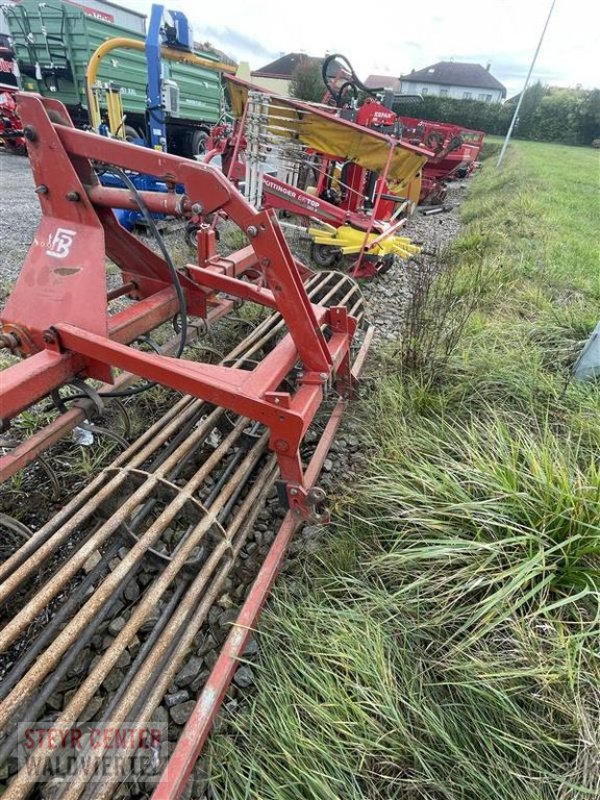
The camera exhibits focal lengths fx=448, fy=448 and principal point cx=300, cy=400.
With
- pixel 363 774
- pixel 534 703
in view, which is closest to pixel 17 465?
pixel 363 774

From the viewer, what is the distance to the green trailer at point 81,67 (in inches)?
388

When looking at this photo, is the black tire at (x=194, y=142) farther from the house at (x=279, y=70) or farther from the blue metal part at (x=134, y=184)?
the house at (x=279, y=70)

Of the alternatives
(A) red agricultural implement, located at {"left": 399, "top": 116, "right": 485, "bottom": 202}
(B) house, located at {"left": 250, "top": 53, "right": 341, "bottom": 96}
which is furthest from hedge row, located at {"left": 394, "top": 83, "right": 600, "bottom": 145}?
(A) red agricultural implement, located at {"left": 399, "top": 116, "right": 485, "bottom": 202}

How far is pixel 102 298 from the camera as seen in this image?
226 centimetres

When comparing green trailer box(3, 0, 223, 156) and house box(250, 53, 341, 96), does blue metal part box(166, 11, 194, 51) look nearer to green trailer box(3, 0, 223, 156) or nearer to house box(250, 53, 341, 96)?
green trailer box(3, 0, 223, 156)

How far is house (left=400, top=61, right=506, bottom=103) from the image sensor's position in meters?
60.8

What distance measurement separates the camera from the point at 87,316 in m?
2.24

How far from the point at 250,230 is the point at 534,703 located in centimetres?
221

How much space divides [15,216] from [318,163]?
15.9 ft

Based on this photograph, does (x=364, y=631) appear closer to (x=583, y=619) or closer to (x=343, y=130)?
(x=583, y=619)

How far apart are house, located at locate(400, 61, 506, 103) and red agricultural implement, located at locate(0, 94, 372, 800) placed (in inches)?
2849

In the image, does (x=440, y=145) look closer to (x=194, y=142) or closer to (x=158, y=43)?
(x=194, y=142)

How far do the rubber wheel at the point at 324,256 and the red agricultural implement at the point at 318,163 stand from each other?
0.5 inches

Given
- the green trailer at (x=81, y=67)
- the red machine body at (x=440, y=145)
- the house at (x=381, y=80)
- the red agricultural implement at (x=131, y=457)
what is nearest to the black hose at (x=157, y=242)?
the red agricultural implement at (x=131, y=457)
